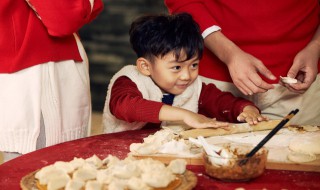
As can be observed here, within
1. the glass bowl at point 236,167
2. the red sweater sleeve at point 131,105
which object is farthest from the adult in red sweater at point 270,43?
the glass bowl at point 236,167

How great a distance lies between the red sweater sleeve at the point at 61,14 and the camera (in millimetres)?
2004

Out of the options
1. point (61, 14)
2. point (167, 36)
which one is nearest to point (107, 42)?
point (167, 36)

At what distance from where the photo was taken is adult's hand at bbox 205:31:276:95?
7.37ft

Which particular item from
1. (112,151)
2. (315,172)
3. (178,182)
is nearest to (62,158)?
(112,151)

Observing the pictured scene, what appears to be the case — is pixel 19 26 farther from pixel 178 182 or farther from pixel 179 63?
pixel 178 182

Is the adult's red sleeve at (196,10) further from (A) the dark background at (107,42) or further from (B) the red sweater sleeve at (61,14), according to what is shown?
(A) the dark background at (107,42)

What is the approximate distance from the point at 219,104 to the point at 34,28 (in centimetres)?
83

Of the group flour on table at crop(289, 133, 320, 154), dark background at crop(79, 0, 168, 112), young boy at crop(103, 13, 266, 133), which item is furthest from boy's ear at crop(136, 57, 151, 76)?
dark background at crop(79, 0, 168, 112)

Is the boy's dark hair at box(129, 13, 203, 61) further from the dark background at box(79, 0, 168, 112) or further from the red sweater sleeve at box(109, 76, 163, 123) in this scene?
the dark background at box(79, 0, 168, 112)

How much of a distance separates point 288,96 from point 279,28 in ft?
1.01

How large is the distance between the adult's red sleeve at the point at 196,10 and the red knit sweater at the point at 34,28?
0.55 m

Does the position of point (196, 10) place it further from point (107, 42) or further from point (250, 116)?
point (107, 42)

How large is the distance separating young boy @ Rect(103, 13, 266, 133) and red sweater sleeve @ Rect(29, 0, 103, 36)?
13.5 inches

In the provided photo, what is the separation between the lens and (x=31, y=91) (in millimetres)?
2139
